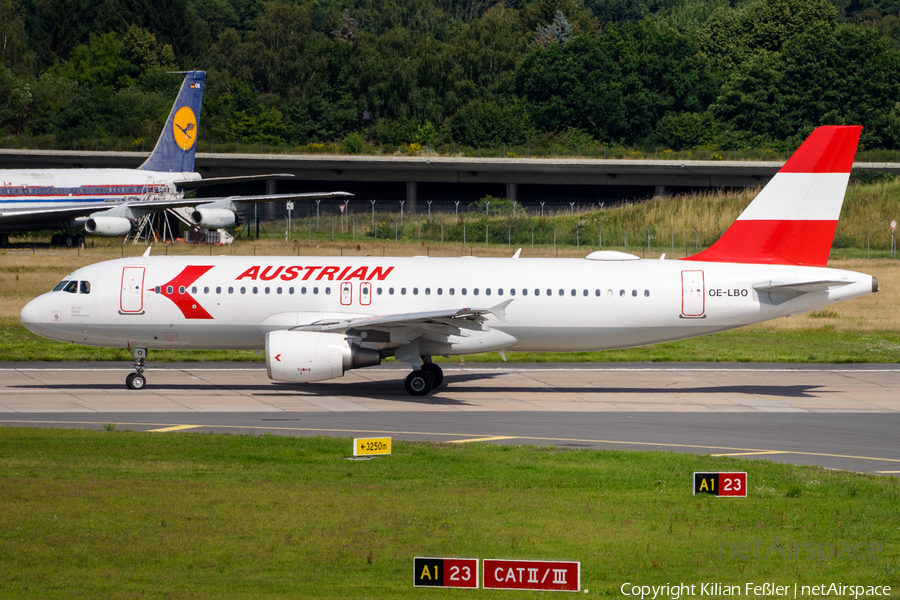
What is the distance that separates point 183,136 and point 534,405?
58.6 meters

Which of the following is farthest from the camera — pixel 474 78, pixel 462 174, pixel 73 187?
pixel 474 78

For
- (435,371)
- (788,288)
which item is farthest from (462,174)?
(788,288)

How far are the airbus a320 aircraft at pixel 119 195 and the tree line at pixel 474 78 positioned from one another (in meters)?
44.2

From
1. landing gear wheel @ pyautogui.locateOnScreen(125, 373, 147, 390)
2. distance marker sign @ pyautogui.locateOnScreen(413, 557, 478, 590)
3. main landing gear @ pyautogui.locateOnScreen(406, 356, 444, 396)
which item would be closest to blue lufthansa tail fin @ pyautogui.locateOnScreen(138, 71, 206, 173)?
landing gear wheel @ pyautogui.locateOnScreen(125, 373, 147, 390)

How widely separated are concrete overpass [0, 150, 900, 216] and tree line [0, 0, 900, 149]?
1013 cm

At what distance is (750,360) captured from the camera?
42438mm

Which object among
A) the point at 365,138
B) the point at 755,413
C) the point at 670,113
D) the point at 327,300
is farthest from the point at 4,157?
the point at 755,413

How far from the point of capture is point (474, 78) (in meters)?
148

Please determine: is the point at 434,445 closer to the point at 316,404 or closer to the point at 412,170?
the point at 316,404

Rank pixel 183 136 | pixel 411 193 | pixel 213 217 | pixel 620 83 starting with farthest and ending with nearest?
pixel 620 83
pixel 411 193
pixel 183 136
pixel 213 217

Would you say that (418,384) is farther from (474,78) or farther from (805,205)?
(474,78)

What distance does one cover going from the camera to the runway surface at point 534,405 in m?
26.0

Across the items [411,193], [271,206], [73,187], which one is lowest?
[271,206]

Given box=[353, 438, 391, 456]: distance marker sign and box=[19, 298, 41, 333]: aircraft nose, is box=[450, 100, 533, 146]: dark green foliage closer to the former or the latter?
box=[19, 298, 41, 333]: aircraft nose
